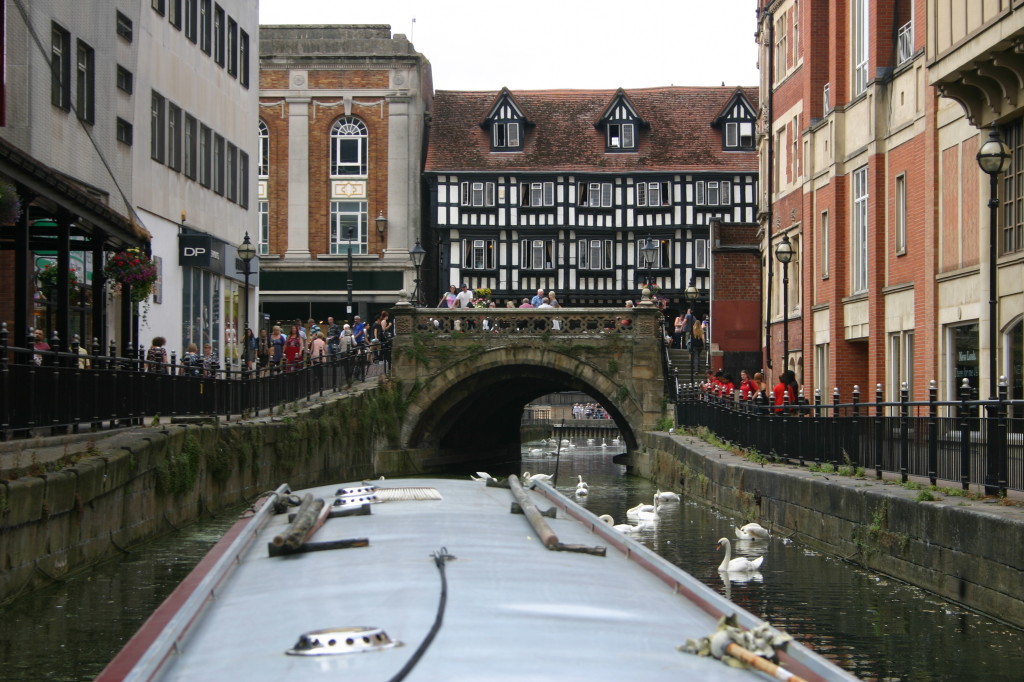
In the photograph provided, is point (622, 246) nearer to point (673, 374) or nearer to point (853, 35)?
point (673, 374)

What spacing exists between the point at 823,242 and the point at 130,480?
1797cm

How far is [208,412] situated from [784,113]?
Answer: 17124 mm

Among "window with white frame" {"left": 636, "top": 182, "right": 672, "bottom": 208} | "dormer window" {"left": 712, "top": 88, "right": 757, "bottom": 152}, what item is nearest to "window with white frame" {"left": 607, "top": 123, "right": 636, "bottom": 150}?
"window with white frame" {"left": 636, "top": 182, "right": 672, "bottom": 208}

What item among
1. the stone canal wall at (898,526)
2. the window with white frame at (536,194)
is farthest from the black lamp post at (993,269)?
the window with white frame at (536,194)

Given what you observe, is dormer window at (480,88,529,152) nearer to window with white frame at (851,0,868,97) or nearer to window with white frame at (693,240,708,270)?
window with white frame at (693,240,708,270)

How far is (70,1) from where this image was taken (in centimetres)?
2330

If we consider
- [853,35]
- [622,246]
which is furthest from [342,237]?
[853,35]

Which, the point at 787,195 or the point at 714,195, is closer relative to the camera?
the point at 787,195

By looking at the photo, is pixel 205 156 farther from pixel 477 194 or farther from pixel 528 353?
pixel 477 194

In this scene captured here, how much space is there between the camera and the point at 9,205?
15.3m

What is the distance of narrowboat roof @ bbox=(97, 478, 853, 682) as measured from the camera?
3.98 metres

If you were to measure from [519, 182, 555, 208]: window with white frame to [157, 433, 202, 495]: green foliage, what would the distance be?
36.7 metres

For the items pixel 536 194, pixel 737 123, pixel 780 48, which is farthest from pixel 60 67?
pixel 737 123

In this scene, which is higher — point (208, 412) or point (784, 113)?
point (784, 113)
